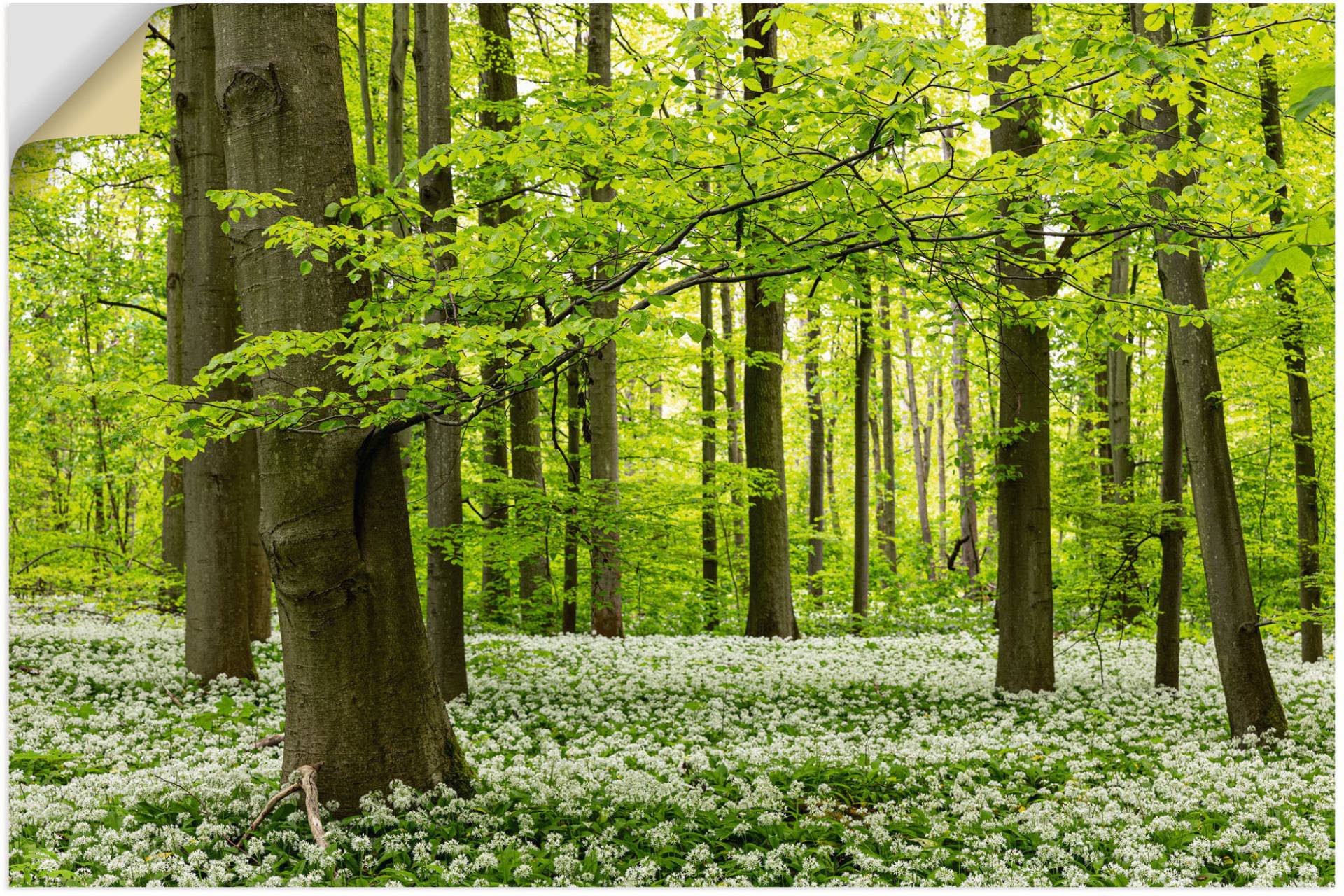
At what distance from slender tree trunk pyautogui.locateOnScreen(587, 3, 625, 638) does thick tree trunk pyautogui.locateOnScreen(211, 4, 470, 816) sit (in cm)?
451

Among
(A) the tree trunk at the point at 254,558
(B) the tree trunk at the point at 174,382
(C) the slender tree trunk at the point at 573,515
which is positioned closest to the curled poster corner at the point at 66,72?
(A) the tree trunk at the point at 254,558

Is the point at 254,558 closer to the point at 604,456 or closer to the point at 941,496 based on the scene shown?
the point at 604,456

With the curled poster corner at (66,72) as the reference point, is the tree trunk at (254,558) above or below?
below

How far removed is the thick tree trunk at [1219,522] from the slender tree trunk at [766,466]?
16.9 ft

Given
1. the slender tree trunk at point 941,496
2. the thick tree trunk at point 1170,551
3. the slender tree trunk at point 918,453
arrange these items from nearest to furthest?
the thick tree trunk at point 1170,551 → the slender tree trunk at point 918,453 → the slender tree trunk at point 941,496

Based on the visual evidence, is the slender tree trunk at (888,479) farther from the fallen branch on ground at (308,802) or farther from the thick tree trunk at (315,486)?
the fallen branch on ground at (308,802)

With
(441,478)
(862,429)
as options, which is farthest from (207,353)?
(862,429)

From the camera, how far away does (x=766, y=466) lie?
11.5 m

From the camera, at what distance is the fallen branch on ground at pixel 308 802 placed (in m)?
3.96

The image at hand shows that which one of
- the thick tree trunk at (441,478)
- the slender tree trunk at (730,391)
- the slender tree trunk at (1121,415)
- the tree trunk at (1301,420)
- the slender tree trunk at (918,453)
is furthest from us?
the slender tree trunk at (918,453)

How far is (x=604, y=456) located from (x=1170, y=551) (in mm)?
6194

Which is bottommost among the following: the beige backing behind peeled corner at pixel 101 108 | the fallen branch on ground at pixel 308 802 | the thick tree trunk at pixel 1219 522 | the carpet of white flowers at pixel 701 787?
the carpet of white flowers at pixel 701 787

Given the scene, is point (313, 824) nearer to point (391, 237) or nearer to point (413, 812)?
point (413, 812)

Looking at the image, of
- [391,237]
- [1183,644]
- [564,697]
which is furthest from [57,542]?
[1183,644]
